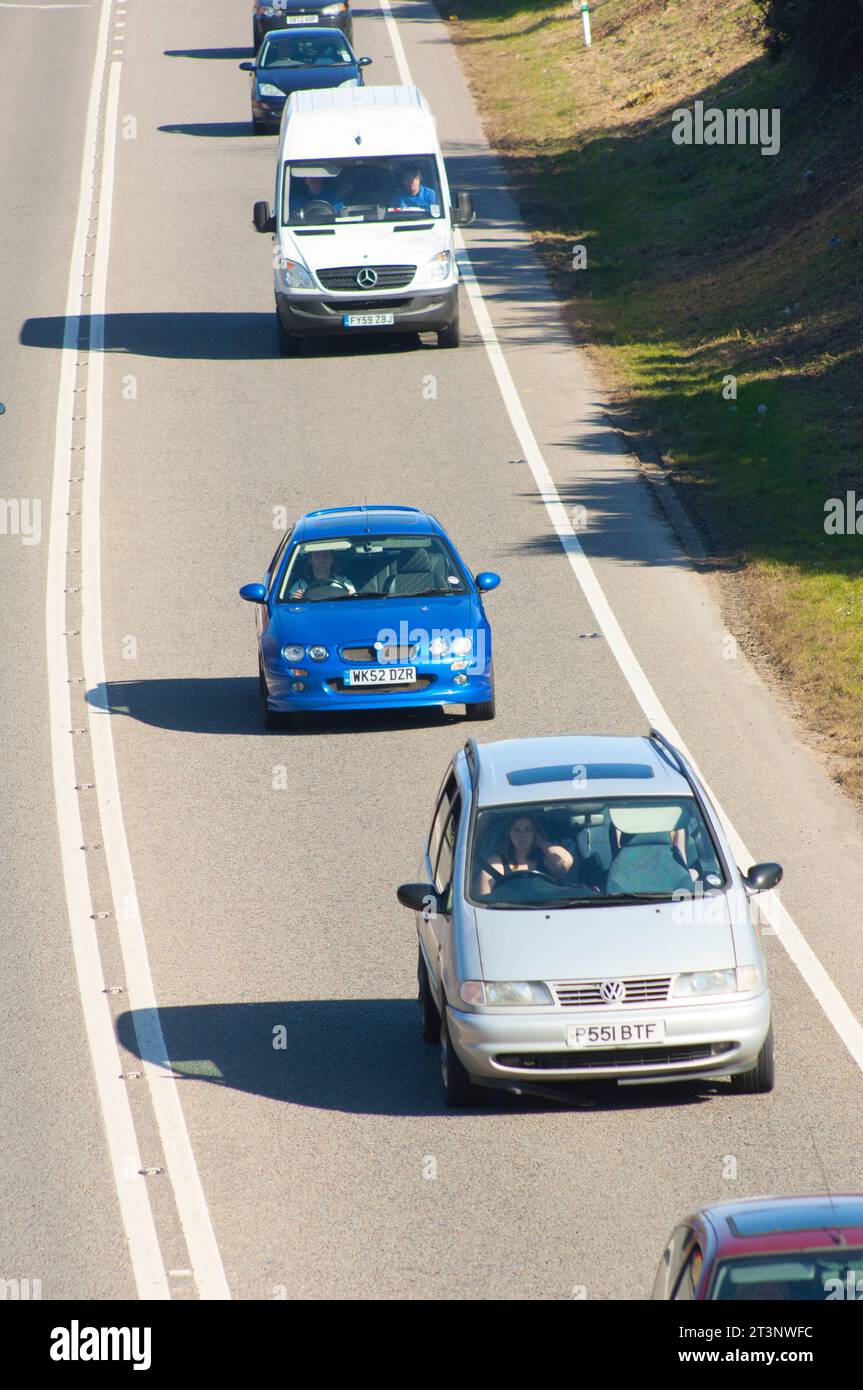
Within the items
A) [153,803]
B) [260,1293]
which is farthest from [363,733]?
[260,1293]

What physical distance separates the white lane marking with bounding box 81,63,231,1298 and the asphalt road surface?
0.10 ft

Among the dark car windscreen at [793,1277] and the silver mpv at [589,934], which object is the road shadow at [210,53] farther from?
the dark car windscreen at [793,1277]

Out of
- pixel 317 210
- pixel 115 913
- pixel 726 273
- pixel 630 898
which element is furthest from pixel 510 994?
pixel 726 273

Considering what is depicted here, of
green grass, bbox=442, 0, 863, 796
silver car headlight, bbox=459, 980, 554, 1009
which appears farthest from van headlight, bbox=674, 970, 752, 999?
green grass, bbox=442, 0, 863, 796

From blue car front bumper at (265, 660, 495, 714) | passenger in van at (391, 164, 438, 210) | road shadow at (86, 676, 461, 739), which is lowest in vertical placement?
road shadow at (86, 676, 461, 739)

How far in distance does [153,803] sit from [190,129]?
28.9 meters

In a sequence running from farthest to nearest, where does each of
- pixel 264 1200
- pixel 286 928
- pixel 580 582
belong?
pixel 580 582
pixel 286 928
pixel 264 1200

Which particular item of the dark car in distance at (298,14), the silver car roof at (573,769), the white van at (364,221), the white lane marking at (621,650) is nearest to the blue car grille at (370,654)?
the white lane marking at (621,650)

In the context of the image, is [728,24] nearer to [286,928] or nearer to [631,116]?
[631,116]

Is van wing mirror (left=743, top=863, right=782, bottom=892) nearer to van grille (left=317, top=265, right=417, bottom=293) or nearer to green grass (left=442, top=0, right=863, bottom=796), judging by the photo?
green grass (left=442, top=0, right=863, bottom=796)

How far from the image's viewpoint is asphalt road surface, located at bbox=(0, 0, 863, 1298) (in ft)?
30.5

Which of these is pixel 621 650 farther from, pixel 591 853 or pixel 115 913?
pixel 591 853

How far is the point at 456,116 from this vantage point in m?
39.8

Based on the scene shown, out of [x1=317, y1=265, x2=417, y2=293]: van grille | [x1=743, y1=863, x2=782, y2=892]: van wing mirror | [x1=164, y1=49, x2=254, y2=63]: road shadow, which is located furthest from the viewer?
[x1=164, y1=49, x2=254, y2=63]: road shadow
